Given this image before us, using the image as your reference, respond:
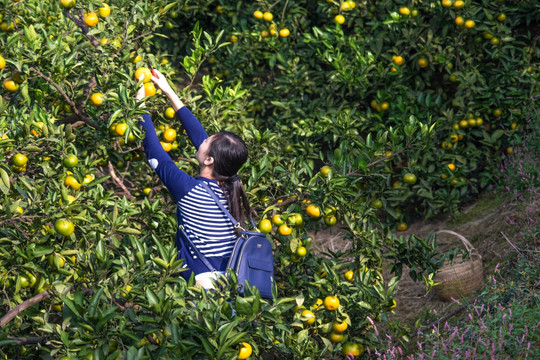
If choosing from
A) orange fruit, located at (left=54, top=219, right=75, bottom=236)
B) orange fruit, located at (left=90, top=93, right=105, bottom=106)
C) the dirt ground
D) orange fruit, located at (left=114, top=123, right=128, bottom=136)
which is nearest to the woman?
orange fruit, located at (left=114, top=123, right=128, bottom=136)

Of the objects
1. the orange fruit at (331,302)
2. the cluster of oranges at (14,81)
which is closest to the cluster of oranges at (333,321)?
the orange fruit at (331,302)

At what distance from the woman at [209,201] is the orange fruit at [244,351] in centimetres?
38

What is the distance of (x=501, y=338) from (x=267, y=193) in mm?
1620

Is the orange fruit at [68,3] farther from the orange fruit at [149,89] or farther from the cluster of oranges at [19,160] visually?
the cluster of oranges at [19,160]

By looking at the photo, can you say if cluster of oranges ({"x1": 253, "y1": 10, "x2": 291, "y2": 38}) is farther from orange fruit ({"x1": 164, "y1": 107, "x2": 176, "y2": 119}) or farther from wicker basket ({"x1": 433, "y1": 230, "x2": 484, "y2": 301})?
wicker basket ({"x1": 433, "y1": 230, "x2": 484, "y2": 301})

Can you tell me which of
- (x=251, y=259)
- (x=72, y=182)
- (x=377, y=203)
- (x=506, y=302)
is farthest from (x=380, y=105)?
(x=72, y=182)

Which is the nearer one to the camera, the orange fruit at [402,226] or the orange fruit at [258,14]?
the orange fruit at [402,226]

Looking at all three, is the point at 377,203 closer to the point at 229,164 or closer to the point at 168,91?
the point at 229,164

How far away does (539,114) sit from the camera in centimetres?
497

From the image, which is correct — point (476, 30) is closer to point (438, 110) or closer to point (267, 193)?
point (438, 110)

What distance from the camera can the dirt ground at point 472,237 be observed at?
4449 millimetres

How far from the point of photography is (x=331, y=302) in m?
3.32

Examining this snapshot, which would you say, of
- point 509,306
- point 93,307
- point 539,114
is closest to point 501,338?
point 509,306

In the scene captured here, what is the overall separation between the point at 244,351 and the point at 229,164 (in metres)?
0.91
